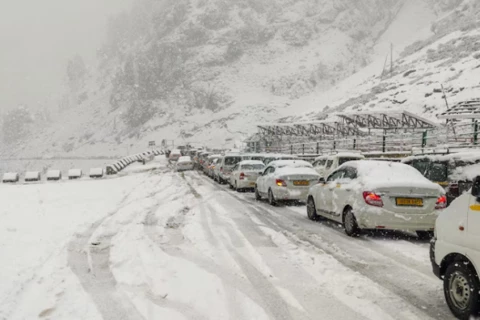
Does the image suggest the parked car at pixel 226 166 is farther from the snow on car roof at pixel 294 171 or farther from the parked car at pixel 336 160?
the snow on car roof at pixel 294 171

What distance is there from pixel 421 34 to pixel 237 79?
128ft

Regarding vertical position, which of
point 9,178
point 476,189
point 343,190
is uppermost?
point 476,189

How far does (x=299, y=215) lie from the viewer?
11117 mm

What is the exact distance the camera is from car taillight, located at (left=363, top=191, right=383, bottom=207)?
758cm

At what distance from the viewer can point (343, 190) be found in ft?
28.5

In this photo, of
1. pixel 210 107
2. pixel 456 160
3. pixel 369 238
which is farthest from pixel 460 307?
pixel 210 107

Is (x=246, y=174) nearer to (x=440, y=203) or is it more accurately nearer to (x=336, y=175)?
(x=336, y=175)

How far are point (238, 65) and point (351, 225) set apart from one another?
8922 centimetres

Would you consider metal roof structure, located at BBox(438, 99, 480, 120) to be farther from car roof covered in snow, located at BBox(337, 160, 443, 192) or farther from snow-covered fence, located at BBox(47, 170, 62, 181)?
snow-covered fence, located at BBox(47, 170, 62, 181)

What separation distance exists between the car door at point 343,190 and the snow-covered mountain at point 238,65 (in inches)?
2357

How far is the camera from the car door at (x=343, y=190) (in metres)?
8.48

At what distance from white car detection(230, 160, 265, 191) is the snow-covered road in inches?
309

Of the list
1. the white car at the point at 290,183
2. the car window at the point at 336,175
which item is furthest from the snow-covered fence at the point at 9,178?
the car window at the point at 336,175

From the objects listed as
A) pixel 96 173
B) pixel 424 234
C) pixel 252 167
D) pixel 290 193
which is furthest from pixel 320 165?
pixel 96 173
